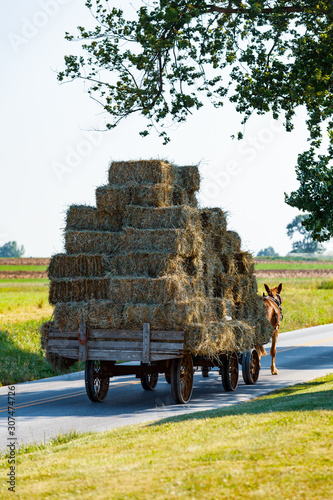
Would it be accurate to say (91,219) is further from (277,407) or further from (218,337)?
(277,407)

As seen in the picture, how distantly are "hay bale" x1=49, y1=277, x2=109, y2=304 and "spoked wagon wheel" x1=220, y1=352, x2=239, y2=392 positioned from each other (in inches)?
114

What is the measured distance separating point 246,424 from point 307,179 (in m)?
11.8

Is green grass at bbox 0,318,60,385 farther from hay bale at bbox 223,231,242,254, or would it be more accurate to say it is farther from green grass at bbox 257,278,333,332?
green grass at bbox 257,278,333,332

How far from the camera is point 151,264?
12797 millimetres

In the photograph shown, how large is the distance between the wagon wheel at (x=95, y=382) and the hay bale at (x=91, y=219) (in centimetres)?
264

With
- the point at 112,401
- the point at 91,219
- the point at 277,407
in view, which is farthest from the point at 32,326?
the point at 277,407

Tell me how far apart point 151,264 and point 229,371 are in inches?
128

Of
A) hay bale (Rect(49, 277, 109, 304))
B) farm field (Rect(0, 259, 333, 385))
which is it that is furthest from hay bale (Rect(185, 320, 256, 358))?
farm field (Rect(0, 259, 333, 385))

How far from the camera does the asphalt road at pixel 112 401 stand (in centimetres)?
1133

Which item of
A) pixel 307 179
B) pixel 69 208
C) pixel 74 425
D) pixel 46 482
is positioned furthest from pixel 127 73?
pixel 46 482

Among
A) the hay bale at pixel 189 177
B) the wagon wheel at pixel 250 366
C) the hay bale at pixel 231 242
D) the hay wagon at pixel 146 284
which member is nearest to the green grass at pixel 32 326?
the hay wagon at pixel 146 284

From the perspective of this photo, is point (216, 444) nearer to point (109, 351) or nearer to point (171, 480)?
point (171, 480)

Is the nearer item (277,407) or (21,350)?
(277,407)

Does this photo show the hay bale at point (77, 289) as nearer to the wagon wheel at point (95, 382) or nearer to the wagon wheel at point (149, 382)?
the wagon wheel at point (95, 382)
